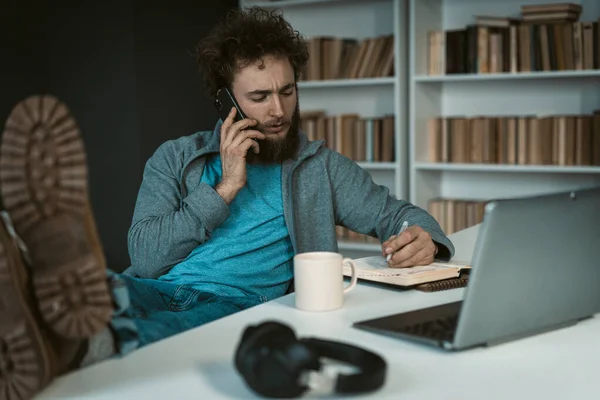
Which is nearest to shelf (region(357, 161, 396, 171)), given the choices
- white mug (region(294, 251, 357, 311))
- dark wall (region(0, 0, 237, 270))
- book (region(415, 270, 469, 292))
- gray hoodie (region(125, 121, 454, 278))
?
dark wall (region(0, 0, 237, 270))

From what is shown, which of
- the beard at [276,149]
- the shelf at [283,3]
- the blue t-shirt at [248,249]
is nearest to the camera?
the blue t-shirt at [248,249]

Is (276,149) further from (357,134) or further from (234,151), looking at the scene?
(357,134)

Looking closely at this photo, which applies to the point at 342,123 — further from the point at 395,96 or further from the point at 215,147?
the point at 215,147

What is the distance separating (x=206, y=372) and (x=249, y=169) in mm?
1129

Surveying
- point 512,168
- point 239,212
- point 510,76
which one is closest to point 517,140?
point 512,168

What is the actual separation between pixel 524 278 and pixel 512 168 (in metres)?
2.91

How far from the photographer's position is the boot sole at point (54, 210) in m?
0.84

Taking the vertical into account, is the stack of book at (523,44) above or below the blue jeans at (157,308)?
above

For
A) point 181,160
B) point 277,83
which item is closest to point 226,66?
point 277,83

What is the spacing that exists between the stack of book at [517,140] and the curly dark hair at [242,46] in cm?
193

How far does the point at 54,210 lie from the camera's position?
86cm

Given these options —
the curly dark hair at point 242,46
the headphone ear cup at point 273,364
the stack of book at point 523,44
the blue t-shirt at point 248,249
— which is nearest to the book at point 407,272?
the blue t-shirt at point 248,249

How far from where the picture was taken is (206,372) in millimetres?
988

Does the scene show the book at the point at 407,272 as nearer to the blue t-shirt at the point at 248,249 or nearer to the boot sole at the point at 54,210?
the blue t-shirt at the point at 248,249
